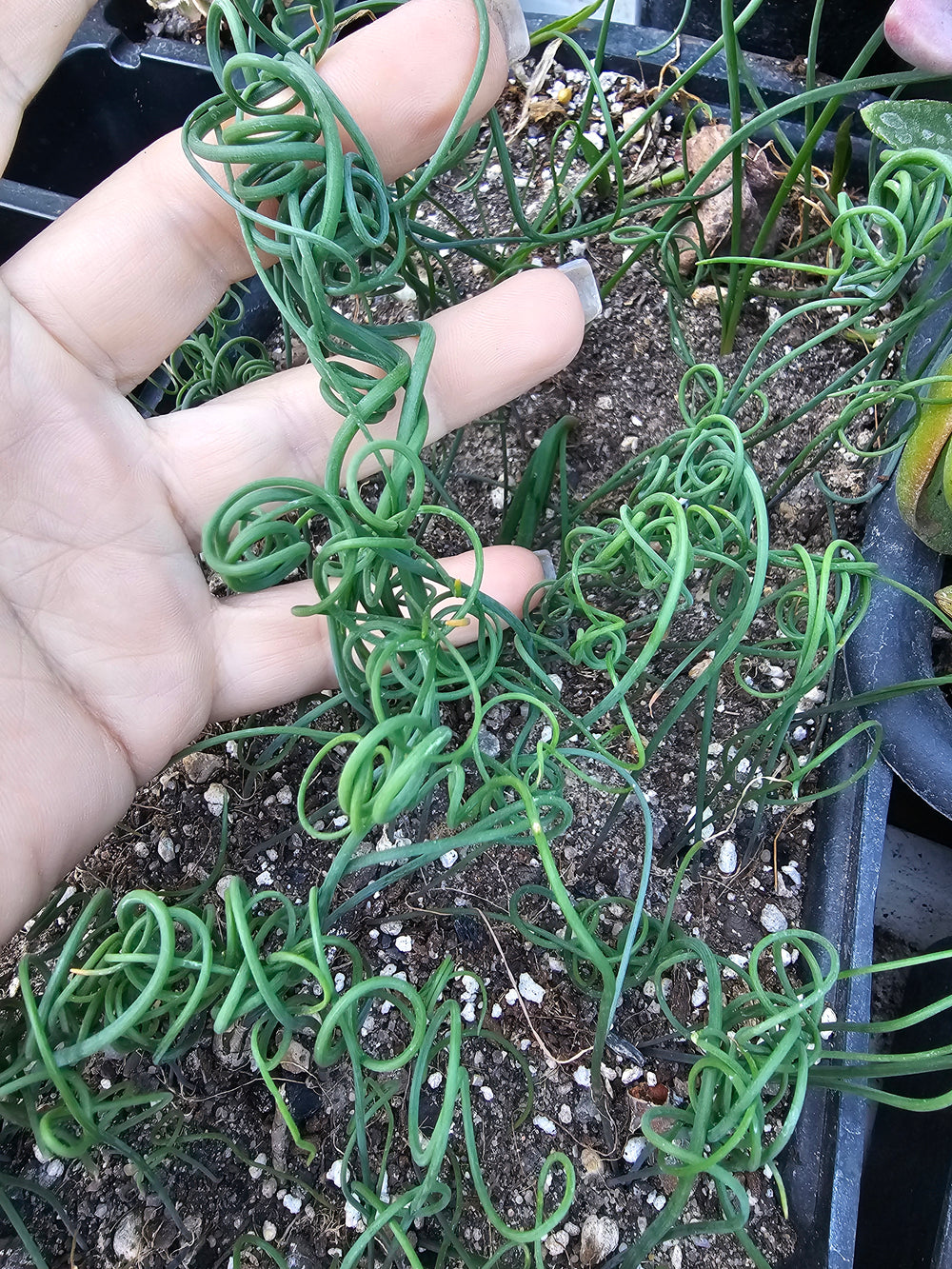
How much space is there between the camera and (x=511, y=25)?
638 mm

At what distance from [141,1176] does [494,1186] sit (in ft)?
0.86

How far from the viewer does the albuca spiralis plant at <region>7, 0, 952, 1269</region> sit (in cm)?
42

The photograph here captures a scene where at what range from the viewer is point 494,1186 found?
647 millimetres

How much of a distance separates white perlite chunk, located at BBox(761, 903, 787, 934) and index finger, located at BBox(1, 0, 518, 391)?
674mm

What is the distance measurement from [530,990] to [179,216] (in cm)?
67

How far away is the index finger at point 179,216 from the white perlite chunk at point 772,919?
674 millimetres

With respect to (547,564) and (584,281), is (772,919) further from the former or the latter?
(584,281)

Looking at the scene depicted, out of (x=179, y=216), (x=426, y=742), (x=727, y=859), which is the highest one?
(x=179, y=216)

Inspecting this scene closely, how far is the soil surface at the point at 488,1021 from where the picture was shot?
2.12ft

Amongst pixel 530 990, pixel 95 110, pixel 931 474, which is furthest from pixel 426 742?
pixel 95 110

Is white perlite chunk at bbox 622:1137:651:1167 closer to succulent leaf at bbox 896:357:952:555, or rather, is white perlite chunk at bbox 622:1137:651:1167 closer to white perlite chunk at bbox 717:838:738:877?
white perlite chunk at bbox 717:838:738:877

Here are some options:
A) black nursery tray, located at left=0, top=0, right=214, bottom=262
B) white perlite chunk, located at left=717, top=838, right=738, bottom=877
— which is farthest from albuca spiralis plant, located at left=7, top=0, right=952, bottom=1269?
black nursery tray, located at left=0, top=0, right=214, bottom=262

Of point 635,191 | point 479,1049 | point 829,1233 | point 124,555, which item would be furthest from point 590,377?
point 829,1233

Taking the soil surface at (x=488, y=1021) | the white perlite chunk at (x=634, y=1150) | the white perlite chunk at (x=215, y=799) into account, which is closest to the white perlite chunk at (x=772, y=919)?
the soil surface at (x=488, y=1021)
